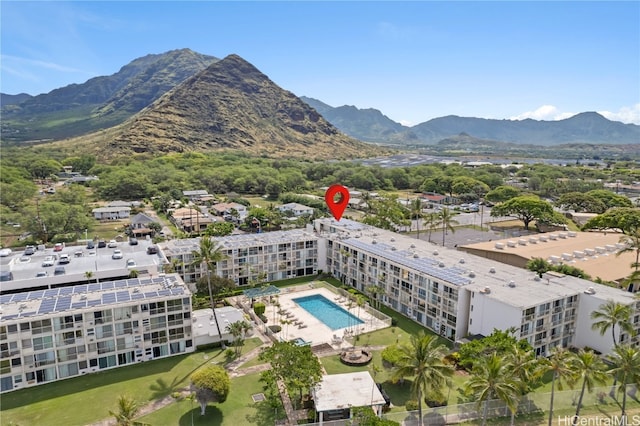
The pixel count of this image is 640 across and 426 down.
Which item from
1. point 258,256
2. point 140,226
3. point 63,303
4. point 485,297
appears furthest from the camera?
point 140,226

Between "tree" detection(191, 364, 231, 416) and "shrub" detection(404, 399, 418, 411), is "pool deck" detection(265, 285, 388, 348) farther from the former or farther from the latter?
"tree" detection(191, 364, 231, 416)

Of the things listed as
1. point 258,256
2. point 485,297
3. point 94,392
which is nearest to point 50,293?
point 94,392

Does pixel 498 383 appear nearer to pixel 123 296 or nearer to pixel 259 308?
pixel 259 308

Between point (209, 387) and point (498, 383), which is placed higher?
point (498, 383)

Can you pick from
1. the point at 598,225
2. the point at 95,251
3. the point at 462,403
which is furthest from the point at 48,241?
the point at 598,225

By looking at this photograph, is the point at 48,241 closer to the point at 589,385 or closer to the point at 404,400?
the point at 404,400

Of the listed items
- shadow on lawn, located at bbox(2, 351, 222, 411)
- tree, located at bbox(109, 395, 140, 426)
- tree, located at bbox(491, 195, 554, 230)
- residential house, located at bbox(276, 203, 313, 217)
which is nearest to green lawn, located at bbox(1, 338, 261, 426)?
shadow on lawn, located at bbox(2, 351, 222, 411)
